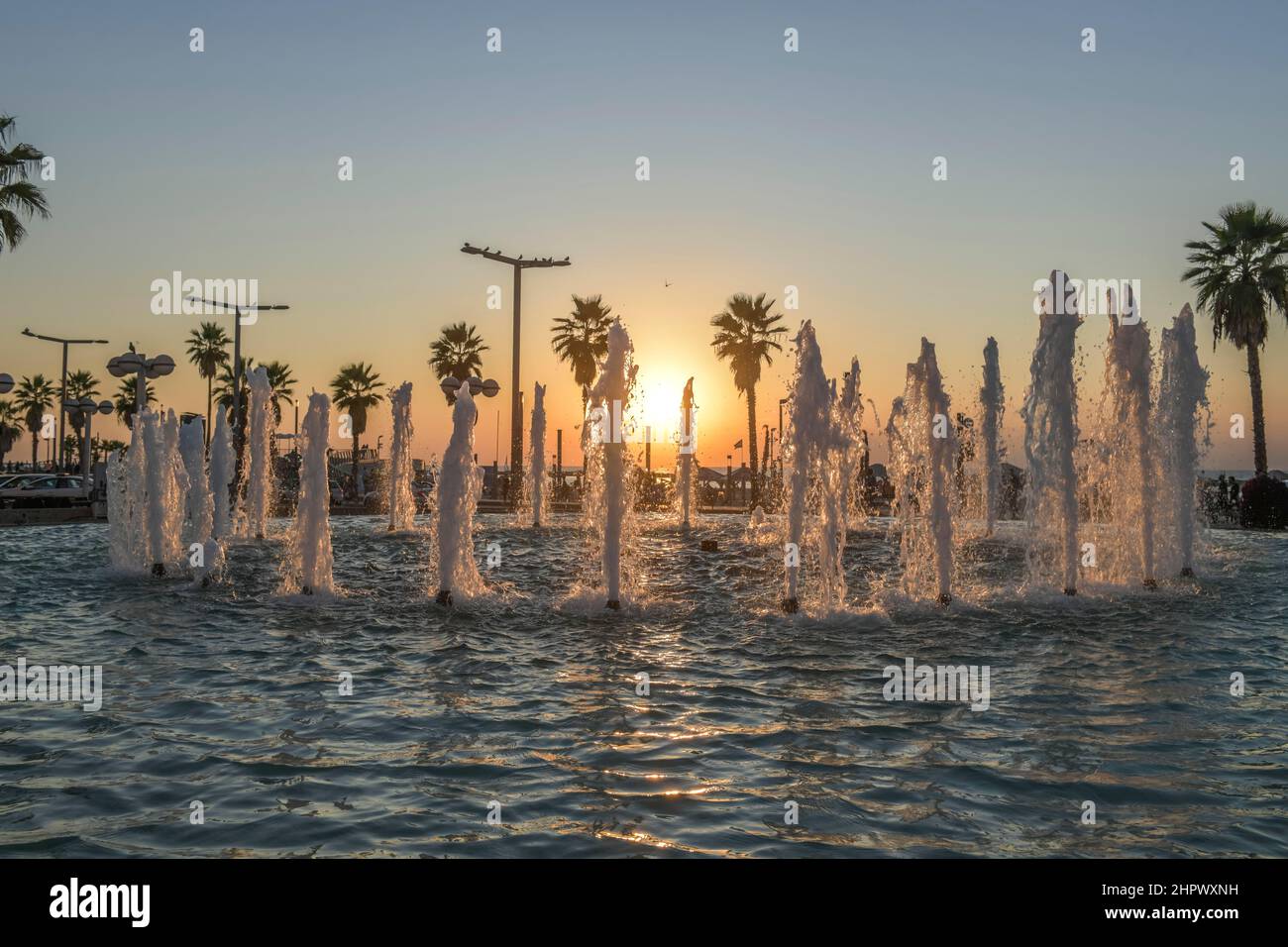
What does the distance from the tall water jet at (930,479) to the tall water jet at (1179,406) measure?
4.73 meters

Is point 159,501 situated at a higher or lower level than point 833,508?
higher

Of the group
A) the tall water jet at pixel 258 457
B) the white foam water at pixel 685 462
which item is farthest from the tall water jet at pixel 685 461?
the tall water jet at pixel 258 457

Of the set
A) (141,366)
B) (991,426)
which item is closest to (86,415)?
(141,366)

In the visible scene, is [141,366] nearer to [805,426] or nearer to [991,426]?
Answer: [805,426]

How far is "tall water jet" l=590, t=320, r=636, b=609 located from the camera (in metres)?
13.1

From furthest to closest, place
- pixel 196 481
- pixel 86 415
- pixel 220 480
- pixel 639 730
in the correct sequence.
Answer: pixel 86 415, pixel 220 480, pixel 196 481, pixel 639 730

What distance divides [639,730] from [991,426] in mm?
21876

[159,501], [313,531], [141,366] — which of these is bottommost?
[313,531]

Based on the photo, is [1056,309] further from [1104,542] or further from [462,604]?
[462,604]

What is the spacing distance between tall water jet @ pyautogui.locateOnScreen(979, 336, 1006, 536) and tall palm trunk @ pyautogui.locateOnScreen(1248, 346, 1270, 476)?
52.8ft

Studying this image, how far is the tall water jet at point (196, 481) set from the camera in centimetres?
2147

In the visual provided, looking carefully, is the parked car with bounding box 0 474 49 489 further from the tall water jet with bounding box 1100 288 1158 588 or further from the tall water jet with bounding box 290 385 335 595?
the tall water jet with bounding box 1100 288 1158 588

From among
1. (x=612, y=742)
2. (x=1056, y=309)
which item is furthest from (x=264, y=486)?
(x=612, y=742)

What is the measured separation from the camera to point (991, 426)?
1041 inches
